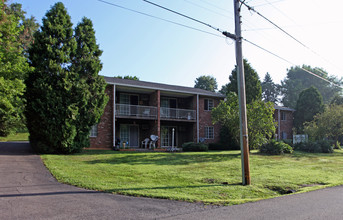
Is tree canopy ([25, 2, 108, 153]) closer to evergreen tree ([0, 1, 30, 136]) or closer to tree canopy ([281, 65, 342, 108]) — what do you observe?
evergreen tree ([0, 1, 30, 136])

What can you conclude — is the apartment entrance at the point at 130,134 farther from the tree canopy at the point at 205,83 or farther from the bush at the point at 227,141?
the tree canopy at the point at 205,83

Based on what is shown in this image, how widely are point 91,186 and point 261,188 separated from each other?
17.2 ft

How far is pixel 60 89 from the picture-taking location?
14828mm

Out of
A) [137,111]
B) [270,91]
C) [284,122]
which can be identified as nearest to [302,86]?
[270,91]

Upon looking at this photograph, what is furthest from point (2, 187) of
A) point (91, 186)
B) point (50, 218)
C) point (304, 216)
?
Result: point (304, 216)

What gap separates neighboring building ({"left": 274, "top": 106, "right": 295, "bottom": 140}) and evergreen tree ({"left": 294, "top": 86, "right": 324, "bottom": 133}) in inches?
43.5

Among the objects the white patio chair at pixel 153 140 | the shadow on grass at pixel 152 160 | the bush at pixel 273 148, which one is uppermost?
the white patio chair at pixel 153 140

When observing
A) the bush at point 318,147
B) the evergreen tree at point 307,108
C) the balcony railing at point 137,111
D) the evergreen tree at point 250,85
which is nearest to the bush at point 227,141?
the evergreen tree at point 250,85

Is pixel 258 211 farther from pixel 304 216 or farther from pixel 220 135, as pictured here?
pixel 220 135

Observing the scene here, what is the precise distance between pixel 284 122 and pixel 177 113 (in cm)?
1629

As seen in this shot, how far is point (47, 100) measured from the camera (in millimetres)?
14312

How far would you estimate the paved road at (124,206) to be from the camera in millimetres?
5242

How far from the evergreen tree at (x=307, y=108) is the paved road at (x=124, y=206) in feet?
95.9

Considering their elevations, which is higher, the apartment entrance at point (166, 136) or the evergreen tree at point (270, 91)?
the evergreen tree at point (270, 91)
